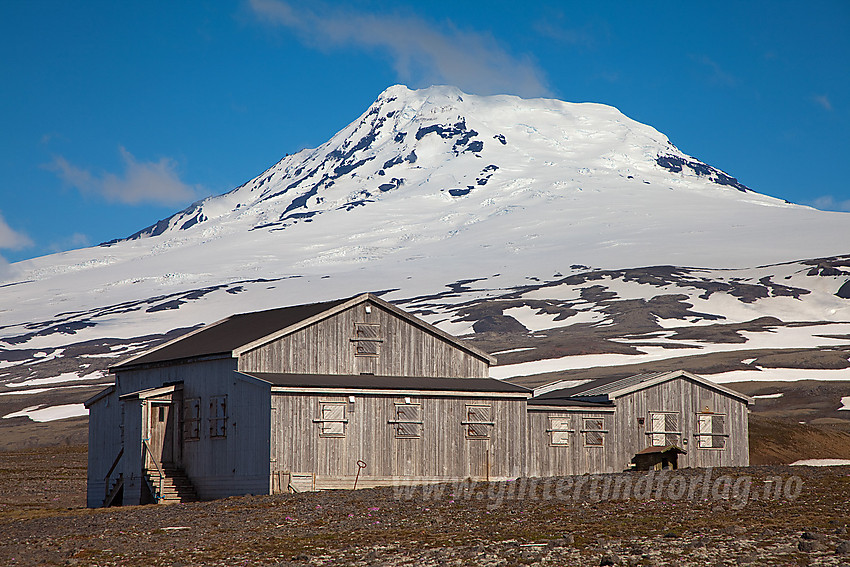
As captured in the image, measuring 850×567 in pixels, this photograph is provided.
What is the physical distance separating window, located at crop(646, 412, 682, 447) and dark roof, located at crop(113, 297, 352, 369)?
13170 millimetres

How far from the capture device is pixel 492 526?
79.7 ft

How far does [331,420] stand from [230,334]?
25.3 feet

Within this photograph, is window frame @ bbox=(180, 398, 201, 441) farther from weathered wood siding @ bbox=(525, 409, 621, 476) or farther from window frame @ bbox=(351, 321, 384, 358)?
weathered wood siding @ bbox=(525, 409, 621, 476)

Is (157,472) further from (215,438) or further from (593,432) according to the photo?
(593,432)

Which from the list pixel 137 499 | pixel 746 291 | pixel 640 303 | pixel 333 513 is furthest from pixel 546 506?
pixel 746 291

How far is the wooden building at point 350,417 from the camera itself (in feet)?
120

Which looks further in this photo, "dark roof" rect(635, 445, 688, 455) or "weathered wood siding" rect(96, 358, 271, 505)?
"dark roof" rect(635, 445, 688, 455)

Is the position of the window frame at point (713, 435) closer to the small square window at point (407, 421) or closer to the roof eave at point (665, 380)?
the roof eave at point (665, 380)

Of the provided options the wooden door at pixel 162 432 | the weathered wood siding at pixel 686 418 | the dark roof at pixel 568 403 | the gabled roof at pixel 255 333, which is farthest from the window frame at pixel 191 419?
the weathered wood siding at pixel 686 418

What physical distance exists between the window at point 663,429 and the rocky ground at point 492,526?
6799 mm

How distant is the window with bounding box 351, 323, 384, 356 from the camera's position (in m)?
40.0

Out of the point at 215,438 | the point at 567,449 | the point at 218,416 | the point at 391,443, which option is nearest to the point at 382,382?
the point at 391,443

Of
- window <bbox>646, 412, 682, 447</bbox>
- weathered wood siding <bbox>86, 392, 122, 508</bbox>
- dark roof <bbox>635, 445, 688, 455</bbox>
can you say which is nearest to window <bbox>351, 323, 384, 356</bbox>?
weathered wood siding <bbox>86, 392, 122, 508</bbox>

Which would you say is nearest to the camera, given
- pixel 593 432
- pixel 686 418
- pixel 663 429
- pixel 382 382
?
pixel 382 382
